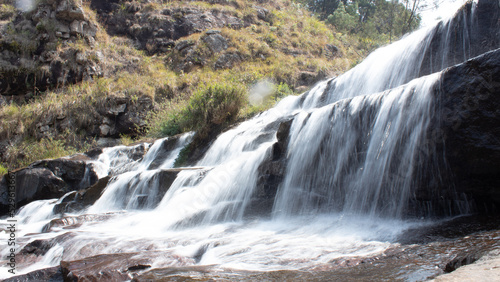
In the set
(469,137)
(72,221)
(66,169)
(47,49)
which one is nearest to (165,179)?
(72,221)

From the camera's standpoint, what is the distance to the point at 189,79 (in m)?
14.4

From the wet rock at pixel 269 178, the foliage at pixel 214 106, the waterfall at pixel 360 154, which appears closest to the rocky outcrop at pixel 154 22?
the foliage at pixel 214 106

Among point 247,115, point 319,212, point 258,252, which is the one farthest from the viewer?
point 247,115

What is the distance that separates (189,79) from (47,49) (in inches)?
262

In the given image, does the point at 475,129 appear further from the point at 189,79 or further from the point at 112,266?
the point at 189,79

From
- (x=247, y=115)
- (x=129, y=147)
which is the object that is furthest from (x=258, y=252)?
(x=129, y=147)

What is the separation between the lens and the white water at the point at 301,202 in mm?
3201

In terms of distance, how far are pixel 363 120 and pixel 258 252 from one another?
2.30 m

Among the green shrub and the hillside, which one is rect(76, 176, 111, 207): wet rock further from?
the green shrub

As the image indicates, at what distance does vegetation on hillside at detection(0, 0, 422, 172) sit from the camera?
986 cm

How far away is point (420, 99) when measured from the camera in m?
3.76

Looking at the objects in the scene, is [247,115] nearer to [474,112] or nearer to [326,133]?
[326,133]

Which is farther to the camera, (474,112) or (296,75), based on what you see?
(296,75)

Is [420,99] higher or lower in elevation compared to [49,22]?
lower
